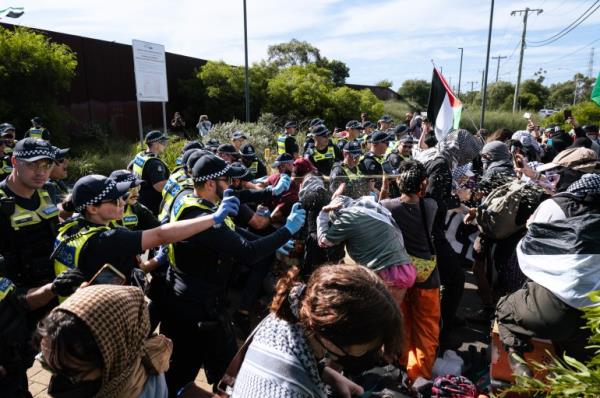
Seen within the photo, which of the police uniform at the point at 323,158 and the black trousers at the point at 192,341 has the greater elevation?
the police uniform at the point at 323,158

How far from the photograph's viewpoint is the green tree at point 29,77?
10.9 metres

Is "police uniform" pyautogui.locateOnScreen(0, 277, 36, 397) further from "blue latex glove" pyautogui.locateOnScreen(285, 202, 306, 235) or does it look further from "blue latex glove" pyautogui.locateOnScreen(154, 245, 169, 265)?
"blue latex glove" pyautogui.locateOnScreen(285, 202, 306, 235)

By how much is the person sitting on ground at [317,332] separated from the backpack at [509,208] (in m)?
2.44

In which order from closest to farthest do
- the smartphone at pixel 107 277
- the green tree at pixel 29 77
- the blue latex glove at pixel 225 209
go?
the smartphone at pixel 107 277, the blue latex glove at pixel 225 209, the green tree at pixel 29 77

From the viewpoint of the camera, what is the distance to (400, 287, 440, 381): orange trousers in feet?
10.8

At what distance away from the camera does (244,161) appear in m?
6.91

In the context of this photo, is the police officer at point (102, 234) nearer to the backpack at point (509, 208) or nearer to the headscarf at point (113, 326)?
the headscarf at point (113, 326)

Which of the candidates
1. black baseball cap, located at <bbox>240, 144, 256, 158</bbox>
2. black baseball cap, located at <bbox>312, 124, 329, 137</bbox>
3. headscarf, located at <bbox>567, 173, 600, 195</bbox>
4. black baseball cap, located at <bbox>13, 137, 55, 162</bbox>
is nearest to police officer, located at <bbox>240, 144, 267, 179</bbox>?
black baseball cap, located at <bbox>240, 144, 256, 158</bbox>

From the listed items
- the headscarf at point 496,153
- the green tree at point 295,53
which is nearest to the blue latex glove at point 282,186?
the headscarf at point 496,153

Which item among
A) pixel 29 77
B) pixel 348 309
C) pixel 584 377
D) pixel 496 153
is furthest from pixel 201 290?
pixel 29 77

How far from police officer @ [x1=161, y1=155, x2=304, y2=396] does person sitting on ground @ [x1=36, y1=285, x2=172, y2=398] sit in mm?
1088

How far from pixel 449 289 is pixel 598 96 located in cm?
374

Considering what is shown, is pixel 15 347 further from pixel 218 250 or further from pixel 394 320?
pixel 394 320

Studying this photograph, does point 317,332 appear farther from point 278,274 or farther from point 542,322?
point 278,274
